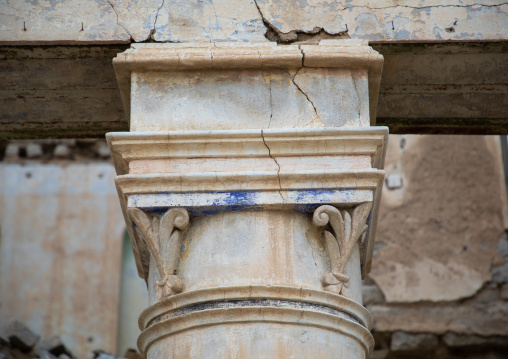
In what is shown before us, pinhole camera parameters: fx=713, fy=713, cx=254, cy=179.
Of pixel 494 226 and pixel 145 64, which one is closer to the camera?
pixel 145 64

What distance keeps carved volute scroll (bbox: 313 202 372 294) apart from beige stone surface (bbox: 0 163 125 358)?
24.2 ft

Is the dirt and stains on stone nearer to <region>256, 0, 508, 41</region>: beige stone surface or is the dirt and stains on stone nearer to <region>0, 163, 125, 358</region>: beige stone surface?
<region>0, 163, 125, 358</region>: beige stone surface

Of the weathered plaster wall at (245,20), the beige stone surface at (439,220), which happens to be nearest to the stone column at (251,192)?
the weathered plaster wall at (245,20)

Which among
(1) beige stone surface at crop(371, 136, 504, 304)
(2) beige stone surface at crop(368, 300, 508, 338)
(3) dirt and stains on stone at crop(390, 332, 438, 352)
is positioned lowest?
(3) dirt and stains on stone at crop(390, 332, 438, 352)

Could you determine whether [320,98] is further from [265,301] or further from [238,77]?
[265,301]

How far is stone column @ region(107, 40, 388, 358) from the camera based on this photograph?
2596mm

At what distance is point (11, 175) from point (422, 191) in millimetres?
6172

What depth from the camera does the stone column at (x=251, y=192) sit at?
260 centimetres

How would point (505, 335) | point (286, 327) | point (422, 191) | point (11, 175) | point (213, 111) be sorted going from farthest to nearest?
point (11, 175)
point (422, 191)
point (505, 335)
point (213, 111)
point (286, 327)

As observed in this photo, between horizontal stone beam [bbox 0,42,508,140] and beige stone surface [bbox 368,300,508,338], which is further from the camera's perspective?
beige stone surface [bbox 368,300,508,338]

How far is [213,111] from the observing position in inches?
116

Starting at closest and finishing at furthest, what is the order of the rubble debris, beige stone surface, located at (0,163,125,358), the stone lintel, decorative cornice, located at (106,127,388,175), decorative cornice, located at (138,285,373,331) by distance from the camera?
1. decorative cornice, located at (138,285,373,331)
2. decorative cornice, located at (106,127,388,175)
3. the stone lintel
4. the rubble debris
5. beige stone surface, located at (0,163,125,358)

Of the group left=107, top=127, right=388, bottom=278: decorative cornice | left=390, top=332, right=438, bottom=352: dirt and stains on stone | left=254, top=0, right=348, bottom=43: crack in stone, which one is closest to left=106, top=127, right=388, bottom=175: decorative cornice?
left=107, top=127, right=388, bottom=278: decorative cornice

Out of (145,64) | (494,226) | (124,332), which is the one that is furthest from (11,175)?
(145,64)
